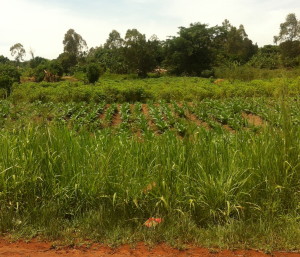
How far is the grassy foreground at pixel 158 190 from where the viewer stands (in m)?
3.08

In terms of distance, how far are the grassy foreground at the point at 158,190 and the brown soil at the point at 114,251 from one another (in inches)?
3.7

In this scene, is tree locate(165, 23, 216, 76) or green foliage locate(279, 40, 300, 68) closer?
green foliage locate(279, 40, 300, 68)

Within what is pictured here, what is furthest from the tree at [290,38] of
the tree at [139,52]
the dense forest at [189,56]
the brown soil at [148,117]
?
the brown soil at [148,117]

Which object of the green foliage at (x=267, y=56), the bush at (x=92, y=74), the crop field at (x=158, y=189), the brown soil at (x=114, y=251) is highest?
the green foliage at (x=267, y=56)

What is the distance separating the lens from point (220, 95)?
19125 millimetres

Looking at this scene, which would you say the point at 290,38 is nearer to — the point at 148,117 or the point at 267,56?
the point at 267,56

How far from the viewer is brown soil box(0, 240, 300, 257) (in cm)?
276

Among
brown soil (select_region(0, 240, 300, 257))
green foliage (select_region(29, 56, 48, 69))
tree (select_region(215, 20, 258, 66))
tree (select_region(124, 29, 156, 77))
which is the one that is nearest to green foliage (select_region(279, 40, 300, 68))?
tree (select_region(215, 20, 258, 66))

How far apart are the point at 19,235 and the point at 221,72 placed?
1315 inches

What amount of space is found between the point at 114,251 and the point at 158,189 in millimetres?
845

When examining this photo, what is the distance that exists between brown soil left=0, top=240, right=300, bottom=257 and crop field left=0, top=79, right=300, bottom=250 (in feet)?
0.29

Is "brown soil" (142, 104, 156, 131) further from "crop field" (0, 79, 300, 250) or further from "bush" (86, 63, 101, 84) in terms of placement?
"bush" (86, 63, 101, 84)

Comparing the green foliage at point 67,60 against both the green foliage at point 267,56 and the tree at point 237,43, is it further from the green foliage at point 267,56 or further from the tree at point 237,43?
the green foliage at point 267,56

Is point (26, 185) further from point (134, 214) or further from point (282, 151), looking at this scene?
A: point (282, 151)
